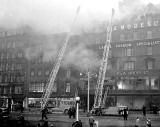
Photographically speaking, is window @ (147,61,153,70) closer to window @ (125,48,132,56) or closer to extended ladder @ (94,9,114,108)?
window @ (125,48,132,56)

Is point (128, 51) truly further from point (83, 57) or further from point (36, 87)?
point (36, 87)

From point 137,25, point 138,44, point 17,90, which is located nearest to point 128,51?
point 138,44

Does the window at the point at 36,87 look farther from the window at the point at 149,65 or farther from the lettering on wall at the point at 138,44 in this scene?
the window at the point at 149,65

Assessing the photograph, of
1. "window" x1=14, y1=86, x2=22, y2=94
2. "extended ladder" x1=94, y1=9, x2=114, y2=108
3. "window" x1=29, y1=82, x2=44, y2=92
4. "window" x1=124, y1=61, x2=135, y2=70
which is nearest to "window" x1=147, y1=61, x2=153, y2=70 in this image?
"window" x1=124, y1=61, x2=135, y2=70

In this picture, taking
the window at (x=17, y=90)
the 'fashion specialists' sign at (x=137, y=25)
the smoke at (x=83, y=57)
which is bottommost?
the window at (x=17, y=90)

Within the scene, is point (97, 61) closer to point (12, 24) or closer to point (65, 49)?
point (65, 49)

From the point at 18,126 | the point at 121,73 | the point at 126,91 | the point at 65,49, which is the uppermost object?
the point at 65,49

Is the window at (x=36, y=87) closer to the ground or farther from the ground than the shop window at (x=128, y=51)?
closer to the ground

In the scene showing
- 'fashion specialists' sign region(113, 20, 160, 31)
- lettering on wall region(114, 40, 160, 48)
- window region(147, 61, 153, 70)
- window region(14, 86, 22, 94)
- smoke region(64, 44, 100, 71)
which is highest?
'fashion specialists' sign region(113, 20, 160, 31)

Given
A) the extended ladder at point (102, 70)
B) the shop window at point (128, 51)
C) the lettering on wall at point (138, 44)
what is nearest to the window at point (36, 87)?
the extended ladder at point (102, 70)

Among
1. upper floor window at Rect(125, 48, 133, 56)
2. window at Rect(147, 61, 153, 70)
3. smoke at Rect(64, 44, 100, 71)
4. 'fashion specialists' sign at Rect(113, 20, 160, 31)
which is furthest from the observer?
upper floor window at Rect(125, 48, 133, 56)

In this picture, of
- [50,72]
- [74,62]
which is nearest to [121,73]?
[74,62]

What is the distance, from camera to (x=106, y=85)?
194 ft

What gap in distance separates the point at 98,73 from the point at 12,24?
37343 mm
